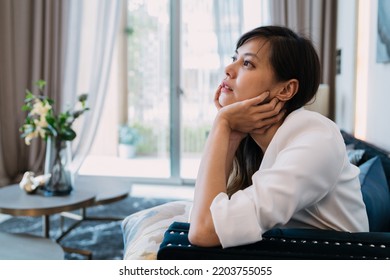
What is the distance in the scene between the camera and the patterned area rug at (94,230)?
2.60 metres

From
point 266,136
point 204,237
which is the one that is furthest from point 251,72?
point 204,237

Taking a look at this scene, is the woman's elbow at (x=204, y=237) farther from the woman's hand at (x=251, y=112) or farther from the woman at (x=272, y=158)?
the woman's hand at (x=251, y=112)

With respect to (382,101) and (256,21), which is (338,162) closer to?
(382,101)

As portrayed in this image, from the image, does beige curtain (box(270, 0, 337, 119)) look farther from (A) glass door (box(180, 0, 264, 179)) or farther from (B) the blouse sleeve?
(B) the blouse sleeve

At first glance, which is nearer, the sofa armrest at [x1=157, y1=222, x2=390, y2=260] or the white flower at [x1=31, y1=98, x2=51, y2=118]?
the sofa armrest at [x1=157, y1=222, x2=390, y2=260]

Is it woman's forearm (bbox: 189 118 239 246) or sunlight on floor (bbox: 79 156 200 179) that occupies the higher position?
woman's forearm (bbox: 189 118 239 246)

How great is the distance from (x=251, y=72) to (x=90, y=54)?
349 centimetres

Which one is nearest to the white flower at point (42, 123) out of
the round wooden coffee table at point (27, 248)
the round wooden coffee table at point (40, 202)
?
the round wooden coffee table at point (40, 202)

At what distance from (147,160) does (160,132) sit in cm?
39

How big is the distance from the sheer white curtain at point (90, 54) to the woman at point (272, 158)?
322 centimetres

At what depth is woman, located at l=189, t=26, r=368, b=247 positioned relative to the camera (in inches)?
34.3

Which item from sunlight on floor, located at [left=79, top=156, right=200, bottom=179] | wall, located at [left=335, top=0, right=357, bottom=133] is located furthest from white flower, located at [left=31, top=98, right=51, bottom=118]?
sunlight on floor, located at [left=79, top=156, right=200, bottom=179]

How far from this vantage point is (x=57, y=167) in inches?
98.5

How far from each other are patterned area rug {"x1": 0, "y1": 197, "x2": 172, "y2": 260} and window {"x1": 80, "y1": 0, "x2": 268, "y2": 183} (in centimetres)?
113
